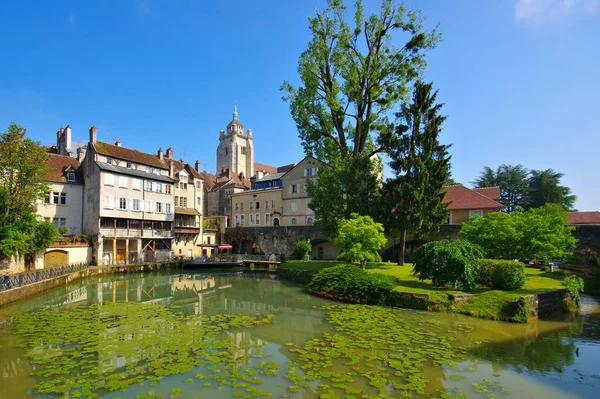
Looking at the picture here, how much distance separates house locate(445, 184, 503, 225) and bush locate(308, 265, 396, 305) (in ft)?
52.2

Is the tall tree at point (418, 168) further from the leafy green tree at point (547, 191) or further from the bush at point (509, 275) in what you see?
the leafy green tree at point (547, 191)

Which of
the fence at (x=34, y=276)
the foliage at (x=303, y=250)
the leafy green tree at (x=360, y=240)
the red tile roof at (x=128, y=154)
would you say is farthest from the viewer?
the red tile roof at (x=128, y=154)

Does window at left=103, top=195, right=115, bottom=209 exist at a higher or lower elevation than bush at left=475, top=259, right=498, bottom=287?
higher

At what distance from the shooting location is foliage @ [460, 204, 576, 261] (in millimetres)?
20109

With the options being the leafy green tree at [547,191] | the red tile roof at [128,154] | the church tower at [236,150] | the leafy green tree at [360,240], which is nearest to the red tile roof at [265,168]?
the church tower at [236,150]

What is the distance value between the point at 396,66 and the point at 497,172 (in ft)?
151

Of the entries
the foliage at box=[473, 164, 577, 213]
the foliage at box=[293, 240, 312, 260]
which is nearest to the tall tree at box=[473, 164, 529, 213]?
the foliage at box=[473, 164, 577, 213]

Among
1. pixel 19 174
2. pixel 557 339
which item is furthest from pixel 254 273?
pixel 557 339

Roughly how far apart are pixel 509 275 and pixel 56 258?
36151 mm

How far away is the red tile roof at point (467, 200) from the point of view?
33697 millimetres

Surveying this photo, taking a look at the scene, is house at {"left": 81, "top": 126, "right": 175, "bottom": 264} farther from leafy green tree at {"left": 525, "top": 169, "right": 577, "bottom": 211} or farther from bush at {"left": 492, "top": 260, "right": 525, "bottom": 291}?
leafy green tree at {"left": 525, "top": 169, "right": 577, "bottom": 211}

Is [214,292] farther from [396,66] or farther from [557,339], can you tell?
[396,66]

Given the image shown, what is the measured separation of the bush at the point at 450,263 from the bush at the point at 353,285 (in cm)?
220

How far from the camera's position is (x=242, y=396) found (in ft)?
28.0
